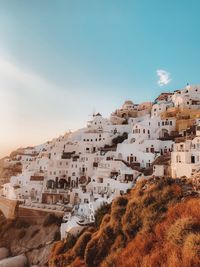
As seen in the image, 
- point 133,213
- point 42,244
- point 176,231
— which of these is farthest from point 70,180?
point 176,231

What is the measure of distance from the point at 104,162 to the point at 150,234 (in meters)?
23.9

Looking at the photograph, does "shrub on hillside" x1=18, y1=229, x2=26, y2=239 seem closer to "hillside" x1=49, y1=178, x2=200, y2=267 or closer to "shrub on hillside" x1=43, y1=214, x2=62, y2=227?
"shrub on hillside" x1=43, y1=214, x2=62, y2=227

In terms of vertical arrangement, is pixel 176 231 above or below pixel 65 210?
above

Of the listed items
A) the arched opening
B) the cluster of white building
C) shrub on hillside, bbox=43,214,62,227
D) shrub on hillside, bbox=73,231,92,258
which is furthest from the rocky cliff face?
the arched opening

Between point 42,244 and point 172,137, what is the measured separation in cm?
2381

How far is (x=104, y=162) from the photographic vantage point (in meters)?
36.4

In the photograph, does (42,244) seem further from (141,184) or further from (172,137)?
(172,137)

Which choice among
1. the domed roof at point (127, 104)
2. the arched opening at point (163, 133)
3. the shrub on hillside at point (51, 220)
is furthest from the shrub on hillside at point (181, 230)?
the domed roof at point (127, 104)

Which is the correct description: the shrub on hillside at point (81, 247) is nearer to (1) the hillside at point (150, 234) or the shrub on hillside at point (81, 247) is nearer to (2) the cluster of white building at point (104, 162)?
(1) the hillside at point (150, 234)

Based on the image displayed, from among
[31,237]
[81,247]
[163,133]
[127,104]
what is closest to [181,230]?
[81,247]

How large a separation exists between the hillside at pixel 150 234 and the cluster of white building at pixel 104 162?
7.20 meters

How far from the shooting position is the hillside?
9.92m

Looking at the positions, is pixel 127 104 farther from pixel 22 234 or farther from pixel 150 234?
pixel 150 234

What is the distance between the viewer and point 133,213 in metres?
15.4
